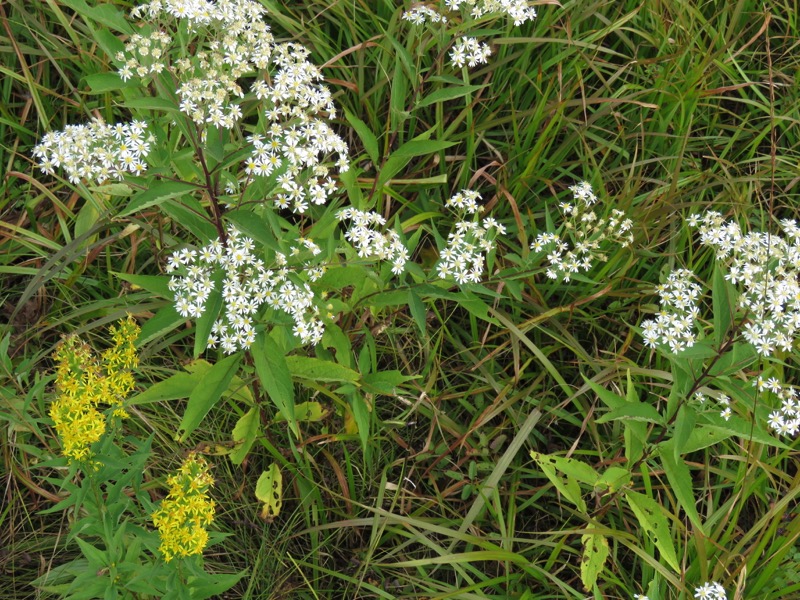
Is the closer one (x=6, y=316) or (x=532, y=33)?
(x=6, y=316)

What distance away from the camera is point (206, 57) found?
226cm

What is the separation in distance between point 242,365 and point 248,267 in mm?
519

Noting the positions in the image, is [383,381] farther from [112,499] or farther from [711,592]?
[711,592]

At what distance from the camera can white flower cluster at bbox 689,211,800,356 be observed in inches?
91.9

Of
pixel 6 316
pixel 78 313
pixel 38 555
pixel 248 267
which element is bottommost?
pixel 38 555

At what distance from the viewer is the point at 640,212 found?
3.48 metres

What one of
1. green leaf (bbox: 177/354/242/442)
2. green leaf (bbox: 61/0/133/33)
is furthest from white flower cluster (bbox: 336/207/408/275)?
green leaf (bbox: 61/0/133/33)

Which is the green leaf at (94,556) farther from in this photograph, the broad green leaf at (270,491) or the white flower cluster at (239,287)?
the broad green leaf at (270,491)

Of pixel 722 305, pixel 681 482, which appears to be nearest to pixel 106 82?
pixel 722 305

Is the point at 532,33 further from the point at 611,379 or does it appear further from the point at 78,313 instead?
the point at 78,313

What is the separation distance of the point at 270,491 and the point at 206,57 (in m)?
1.66

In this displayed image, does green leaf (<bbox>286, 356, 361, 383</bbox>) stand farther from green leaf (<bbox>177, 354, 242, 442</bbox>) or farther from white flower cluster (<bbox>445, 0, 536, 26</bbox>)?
white flower cluster (<bbox>445, 0, 536, 26</bbox>)

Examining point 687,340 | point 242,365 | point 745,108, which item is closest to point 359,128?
point 242,365

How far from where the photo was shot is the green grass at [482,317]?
291cm
